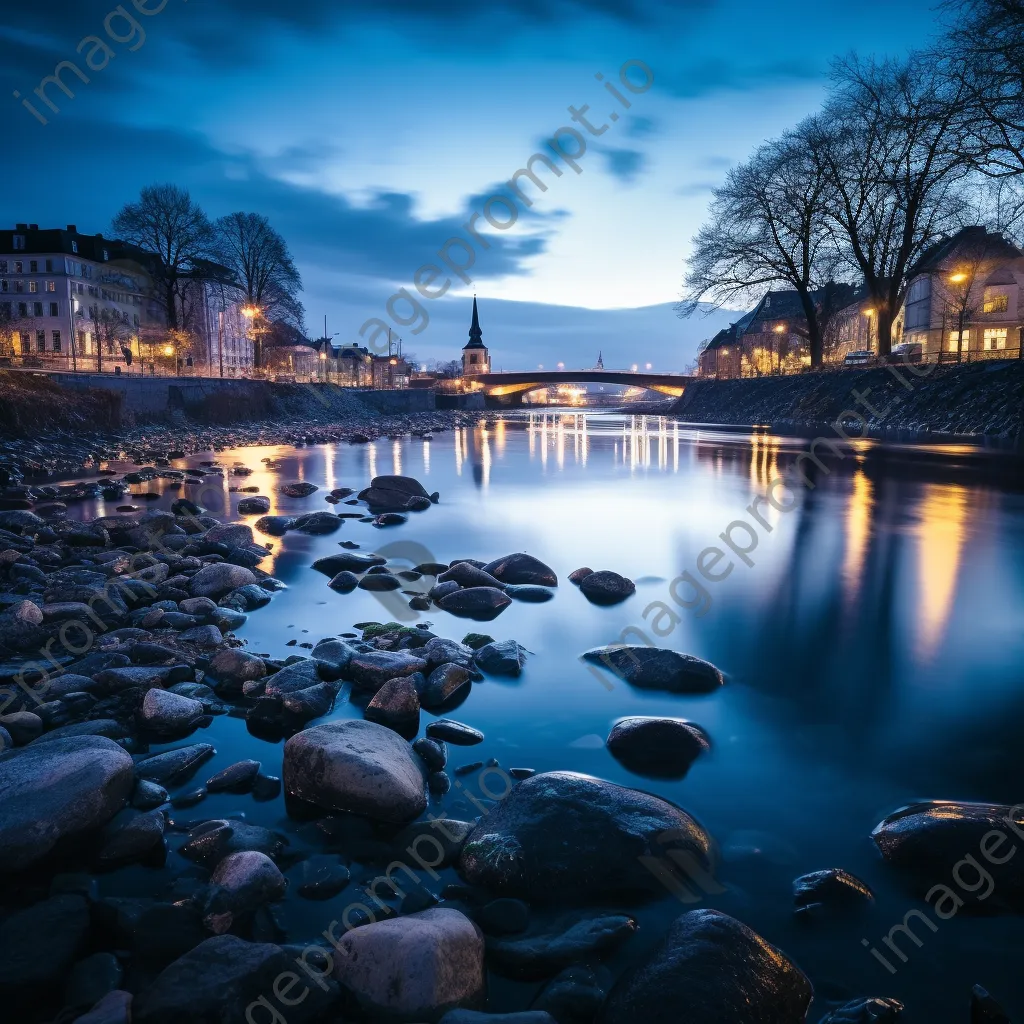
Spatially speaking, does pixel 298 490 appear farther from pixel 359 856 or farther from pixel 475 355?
pixel 475 355

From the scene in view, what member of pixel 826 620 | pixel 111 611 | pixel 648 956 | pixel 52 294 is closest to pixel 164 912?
pixel 648 956

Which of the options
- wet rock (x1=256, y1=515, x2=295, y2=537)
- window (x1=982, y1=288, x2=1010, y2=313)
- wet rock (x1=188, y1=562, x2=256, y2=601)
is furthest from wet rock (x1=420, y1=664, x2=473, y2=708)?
window (x1=982, y1=288, x2=1010, y2=313)

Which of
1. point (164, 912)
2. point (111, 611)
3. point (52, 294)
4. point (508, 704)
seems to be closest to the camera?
point (164, 912)

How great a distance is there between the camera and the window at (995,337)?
5647 cm

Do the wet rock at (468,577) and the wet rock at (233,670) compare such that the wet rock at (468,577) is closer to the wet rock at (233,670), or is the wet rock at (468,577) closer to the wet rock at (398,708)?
the wet rock at (233,670)

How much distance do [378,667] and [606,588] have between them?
346 centimetres

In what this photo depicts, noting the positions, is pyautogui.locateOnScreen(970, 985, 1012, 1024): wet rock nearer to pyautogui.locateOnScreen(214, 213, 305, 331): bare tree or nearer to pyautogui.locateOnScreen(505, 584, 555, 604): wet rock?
pyautogui.locateOnScreen(505, 584, 555, 604): wet rock

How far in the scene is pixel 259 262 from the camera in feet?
173

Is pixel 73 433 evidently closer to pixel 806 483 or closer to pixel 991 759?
pixel 806 483

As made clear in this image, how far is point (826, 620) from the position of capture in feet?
22.7

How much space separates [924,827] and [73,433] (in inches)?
1107


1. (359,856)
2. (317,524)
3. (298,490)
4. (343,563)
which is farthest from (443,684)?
(298,490)

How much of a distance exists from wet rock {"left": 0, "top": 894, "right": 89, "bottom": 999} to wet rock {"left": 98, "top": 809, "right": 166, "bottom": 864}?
32cm

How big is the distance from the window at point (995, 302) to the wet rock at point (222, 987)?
7121cm
